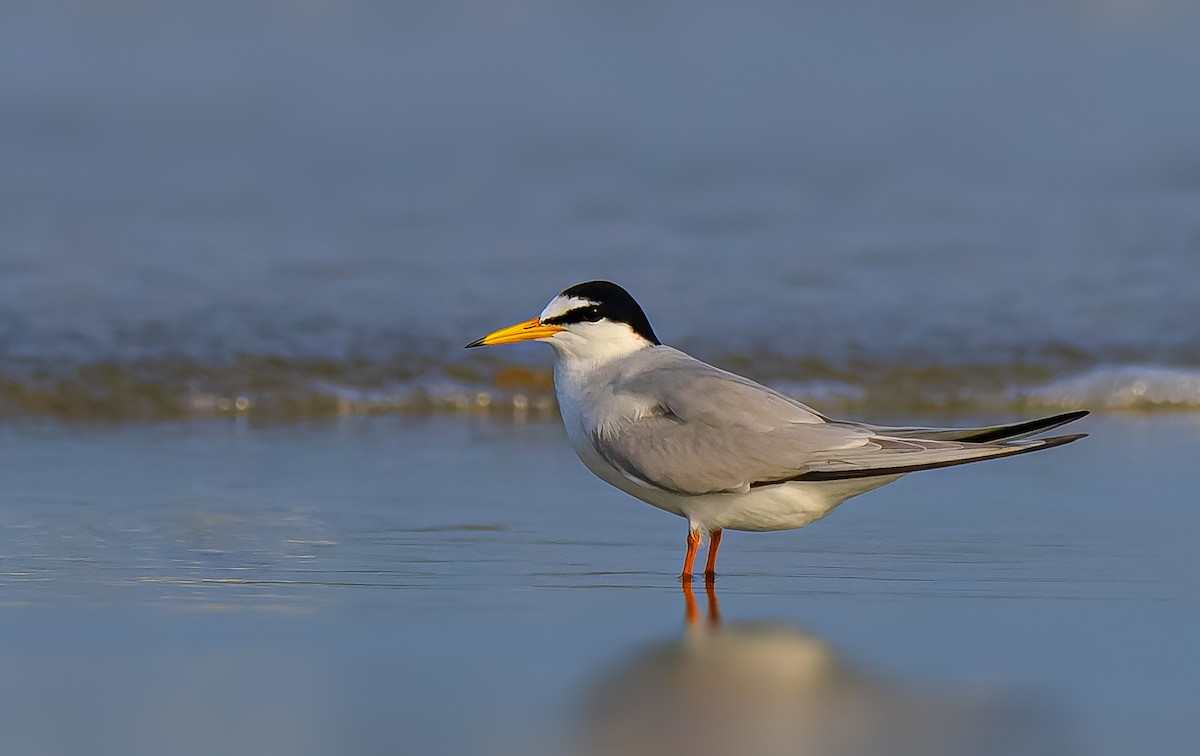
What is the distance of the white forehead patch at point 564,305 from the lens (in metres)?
4.96

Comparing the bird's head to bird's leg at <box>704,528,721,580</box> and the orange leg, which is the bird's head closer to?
bird's leg at <box>704,528,721,580</box>

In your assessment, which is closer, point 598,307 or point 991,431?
point 991,431

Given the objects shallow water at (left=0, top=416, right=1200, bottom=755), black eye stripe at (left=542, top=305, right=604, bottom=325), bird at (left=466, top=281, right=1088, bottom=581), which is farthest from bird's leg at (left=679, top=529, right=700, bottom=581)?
black eye stripe at (left=542, top=305, right=604, bottom=325)

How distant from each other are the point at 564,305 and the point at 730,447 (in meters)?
0.77

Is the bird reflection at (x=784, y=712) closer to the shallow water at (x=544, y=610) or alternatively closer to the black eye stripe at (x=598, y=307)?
the shallow water at (x=544, y=610)

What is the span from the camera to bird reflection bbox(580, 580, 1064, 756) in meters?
2.94

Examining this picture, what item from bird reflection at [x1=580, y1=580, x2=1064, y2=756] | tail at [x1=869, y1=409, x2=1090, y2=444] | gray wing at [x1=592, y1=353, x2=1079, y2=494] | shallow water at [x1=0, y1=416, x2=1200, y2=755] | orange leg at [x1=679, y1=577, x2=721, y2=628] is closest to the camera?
bird reflection at [x1=580, y1=580, x2=1064, y2=756]

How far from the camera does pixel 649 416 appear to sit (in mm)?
4613

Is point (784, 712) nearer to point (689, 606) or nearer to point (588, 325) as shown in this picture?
point (689, 606)

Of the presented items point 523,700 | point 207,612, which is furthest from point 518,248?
point 523,700

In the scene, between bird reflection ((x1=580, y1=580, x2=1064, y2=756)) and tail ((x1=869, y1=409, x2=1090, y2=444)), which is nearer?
bird reflection ((x1=580, y1=580, x2=1064, y2=756))

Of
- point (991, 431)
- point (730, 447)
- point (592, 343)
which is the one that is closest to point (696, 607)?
point (730, 447)

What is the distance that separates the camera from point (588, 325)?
16.3 ft

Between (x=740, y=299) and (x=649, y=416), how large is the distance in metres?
5.85
